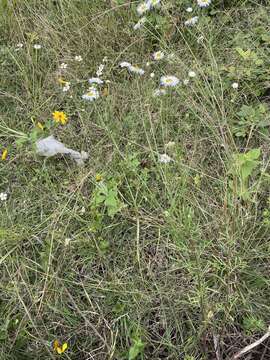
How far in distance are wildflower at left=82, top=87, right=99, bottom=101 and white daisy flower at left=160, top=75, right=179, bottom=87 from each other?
11.1 inches

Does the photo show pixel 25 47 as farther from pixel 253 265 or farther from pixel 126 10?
pixel 253 265

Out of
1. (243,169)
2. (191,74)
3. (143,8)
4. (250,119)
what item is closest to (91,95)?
(191,74)

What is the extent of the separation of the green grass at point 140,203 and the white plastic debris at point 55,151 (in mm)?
29

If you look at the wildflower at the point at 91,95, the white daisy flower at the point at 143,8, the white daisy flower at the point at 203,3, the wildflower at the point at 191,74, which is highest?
the white daisy flower at the point at 143,8

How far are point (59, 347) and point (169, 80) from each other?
1110 mm

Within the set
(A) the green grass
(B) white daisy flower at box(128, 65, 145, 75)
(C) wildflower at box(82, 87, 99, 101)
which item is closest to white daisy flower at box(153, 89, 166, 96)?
(A) the green grass

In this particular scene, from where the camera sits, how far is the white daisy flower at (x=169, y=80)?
1899mm

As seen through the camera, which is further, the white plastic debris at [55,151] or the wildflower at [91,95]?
the wildflower at [91,95]

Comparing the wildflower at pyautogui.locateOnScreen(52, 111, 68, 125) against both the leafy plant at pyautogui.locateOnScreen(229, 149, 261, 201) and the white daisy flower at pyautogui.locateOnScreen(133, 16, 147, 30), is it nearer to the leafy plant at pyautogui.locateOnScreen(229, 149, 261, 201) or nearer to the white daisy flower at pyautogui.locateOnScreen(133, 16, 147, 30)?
the white daisy flower at pyautogui.locateOnScreen(133, 16, 147, 30)

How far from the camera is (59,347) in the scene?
1.39m

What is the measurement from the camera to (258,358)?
1316mm

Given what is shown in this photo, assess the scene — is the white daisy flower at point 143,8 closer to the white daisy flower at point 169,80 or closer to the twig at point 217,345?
the white daisy flower at point 169,80

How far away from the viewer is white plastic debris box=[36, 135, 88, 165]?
1.81 metres

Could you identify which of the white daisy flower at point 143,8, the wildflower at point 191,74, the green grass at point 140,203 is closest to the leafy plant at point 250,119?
the green grass at point 140,203
